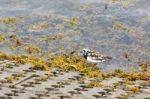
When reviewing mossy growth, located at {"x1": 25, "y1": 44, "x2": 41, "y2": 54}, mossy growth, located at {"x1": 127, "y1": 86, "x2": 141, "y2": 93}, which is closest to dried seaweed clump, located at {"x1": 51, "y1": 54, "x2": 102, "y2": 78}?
mossy growth, located at {"x1": 25, "y1": 44, "x2": 41, "y2": 54}

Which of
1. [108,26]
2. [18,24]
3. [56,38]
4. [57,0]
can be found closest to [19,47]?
[56,38]

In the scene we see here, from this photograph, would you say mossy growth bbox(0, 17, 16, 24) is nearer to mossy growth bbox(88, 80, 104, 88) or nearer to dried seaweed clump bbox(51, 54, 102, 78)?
dried seaweed clump bbox(51, 54, 102, 78)

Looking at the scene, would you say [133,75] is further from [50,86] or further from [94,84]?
[50,86]

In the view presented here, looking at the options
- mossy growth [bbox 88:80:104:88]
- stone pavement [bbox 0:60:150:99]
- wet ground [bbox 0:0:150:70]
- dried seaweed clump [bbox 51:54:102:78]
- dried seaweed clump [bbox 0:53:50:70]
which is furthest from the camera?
wet ground [bbox 0:0:150:70]

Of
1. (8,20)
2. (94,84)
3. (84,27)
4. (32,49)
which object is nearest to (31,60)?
(32,49)

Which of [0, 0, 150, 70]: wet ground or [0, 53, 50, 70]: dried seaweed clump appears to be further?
[0, 0, 150, 70]: wet ground

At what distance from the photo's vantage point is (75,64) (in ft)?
41.4

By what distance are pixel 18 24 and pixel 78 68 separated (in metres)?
5.54

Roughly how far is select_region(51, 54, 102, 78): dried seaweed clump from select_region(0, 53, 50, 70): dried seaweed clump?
0.34 m

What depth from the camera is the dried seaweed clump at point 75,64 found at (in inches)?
465

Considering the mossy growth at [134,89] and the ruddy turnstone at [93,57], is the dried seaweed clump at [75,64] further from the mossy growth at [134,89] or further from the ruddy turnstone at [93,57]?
the mossy growth at [134,89]

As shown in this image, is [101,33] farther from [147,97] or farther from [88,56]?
[147,97]

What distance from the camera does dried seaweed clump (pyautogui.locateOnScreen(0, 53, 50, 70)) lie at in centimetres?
1208

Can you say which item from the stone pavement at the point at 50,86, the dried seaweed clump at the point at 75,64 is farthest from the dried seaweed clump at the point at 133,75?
the dried seaweed clump at the point at 75,64
